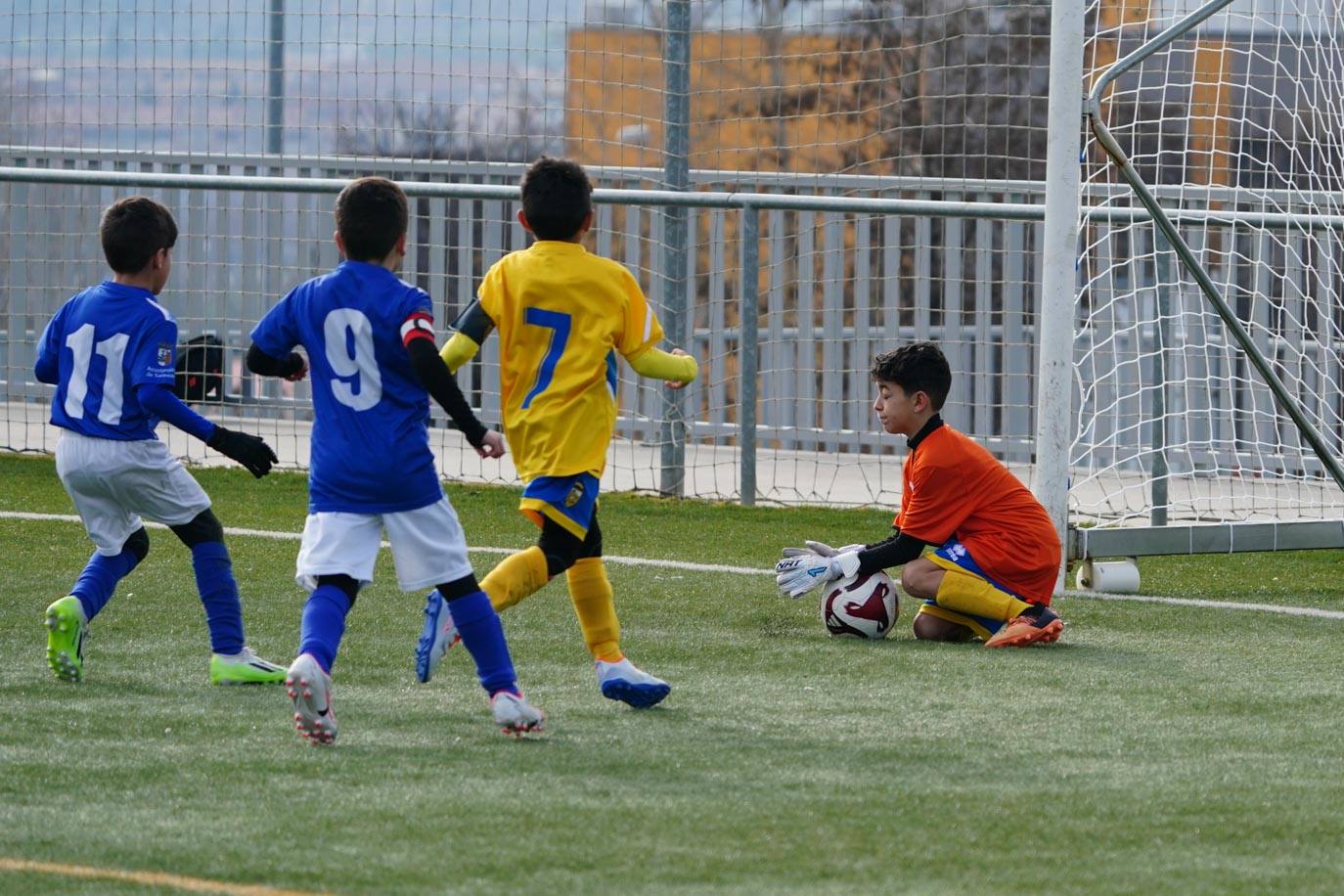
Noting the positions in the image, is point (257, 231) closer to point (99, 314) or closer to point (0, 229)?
point (0, 229)

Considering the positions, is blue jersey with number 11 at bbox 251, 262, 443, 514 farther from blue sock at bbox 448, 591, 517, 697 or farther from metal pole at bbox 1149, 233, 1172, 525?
metal pole at bbox 1149, 233, 1172, 525

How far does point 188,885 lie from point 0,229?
389 inches

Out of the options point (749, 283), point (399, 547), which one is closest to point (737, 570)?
point (749, 283)

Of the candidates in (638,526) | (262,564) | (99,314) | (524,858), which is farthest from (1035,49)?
(524,858)

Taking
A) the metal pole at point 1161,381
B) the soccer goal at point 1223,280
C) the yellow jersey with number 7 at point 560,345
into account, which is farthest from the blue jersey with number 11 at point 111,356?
the metal pole at point 1161,381

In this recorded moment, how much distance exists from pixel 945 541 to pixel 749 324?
4.08 metres

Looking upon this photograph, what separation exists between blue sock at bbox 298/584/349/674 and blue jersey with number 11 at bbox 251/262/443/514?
201 millimetres

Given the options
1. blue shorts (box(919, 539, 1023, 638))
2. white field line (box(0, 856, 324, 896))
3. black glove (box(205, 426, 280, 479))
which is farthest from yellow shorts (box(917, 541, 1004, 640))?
white field line (box(0, 856, 324, 896))

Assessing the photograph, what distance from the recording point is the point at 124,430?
5242 millimetres

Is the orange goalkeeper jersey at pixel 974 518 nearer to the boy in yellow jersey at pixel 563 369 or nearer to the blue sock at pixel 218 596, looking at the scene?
the boy in yellow jersey at pixel 563 369

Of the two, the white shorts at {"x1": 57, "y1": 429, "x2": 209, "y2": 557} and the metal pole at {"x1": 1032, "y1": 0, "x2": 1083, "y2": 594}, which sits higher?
the metal pole at {"x1": 1032, "y1": 0, "x2": 1083, "y2": 594}

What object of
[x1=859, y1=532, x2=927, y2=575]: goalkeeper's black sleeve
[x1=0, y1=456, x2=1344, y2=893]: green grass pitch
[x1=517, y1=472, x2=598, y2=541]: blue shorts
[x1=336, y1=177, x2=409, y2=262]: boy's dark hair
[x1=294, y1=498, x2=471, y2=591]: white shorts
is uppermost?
[x1=336, y1=177, x2=409, y2=262]: boy's dark hair

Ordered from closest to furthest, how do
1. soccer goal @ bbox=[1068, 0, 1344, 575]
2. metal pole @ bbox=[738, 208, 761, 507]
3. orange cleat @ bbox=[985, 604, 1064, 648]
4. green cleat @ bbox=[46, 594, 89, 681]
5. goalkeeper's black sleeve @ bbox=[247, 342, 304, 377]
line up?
goalkeeper's black sleeve @ bbox=[247, 342, 304, 377] < green cleat @ bbox=[46, 594, 89, 681] < orange cleat @ bbox=[985, 604, 1064, 648] < soccer goal @ bbox=[1068, 0, 1344, 575] < metal pole @ bbox=[738, 208, 761, 507]

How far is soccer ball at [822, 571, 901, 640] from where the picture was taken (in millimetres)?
6086
